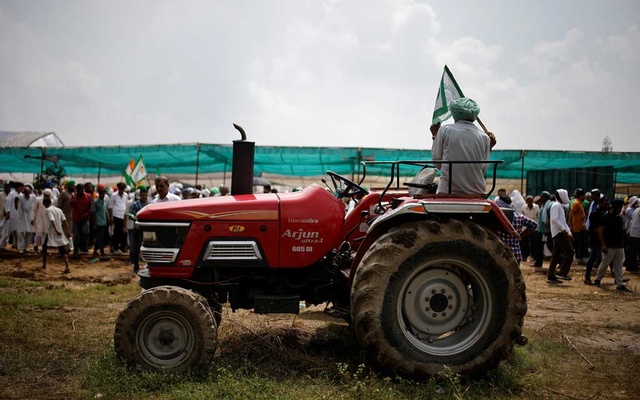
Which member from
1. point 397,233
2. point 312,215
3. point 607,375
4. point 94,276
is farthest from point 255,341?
point 94,276

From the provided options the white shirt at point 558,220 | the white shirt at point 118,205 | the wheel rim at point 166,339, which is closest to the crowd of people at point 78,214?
the white shirt at point 118,205

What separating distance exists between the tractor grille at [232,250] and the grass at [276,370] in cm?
98

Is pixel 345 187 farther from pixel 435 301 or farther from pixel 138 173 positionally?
pixel 138 173

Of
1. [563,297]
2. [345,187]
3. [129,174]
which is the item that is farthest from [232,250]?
[129,174]

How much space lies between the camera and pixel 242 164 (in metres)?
5.06

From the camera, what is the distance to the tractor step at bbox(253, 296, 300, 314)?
15.8ft

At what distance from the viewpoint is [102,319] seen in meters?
6.82

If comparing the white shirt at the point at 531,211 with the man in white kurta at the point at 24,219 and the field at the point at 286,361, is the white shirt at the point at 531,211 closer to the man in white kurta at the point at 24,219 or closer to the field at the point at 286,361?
the field at the point at 286,361

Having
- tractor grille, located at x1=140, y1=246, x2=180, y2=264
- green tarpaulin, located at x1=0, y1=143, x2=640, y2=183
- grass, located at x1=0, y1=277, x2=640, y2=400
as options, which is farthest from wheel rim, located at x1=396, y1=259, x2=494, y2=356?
green tarpaulin, located at x1=0, y1=143, x2=640, y2=183

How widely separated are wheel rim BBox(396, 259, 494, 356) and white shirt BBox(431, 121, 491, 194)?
776mm

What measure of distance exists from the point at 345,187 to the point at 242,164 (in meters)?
1.10

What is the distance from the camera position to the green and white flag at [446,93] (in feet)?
22.5

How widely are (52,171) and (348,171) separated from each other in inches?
468

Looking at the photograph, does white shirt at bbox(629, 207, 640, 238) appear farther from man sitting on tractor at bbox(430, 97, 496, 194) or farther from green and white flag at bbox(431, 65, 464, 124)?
man sitting on tractor at bbox(430, 97, 496, 194)
